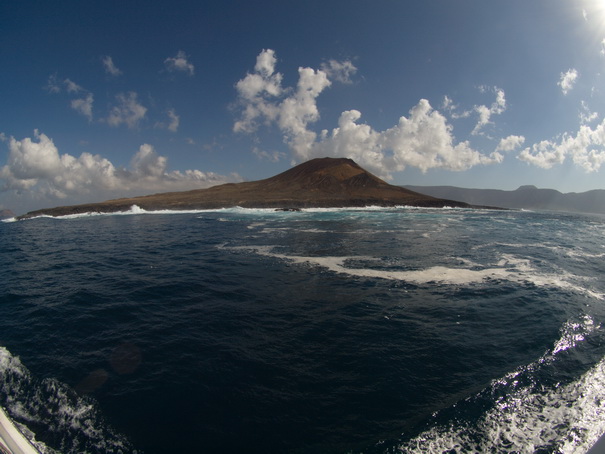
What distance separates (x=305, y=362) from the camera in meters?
7.50

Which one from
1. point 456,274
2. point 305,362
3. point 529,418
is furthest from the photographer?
point 456,274

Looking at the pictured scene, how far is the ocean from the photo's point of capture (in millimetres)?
5305

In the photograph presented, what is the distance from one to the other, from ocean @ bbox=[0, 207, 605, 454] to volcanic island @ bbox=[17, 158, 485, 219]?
2834 inches

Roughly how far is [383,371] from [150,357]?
21.4ft

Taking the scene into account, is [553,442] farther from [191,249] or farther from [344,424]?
[191,249]

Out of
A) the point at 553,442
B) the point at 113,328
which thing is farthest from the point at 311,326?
the point at 113,328

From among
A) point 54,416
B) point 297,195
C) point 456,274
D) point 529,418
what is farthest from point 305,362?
point 297,195

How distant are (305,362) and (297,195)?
4481 inches

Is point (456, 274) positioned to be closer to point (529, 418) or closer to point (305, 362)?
point (529, 418)

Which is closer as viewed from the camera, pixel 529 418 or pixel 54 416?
pixel 529 418

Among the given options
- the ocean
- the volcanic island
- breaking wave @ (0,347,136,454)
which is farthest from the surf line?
the volcanic island

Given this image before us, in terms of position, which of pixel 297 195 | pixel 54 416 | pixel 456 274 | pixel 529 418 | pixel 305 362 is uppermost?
pixel 297 195

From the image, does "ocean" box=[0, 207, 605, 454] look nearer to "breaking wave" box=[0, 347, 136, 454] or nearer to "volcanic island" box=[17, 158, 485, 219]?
"breaking wave" box=[0, 347, 136, 454]

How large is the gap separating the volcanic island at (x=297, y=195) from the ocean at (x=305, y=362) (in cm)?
7199
